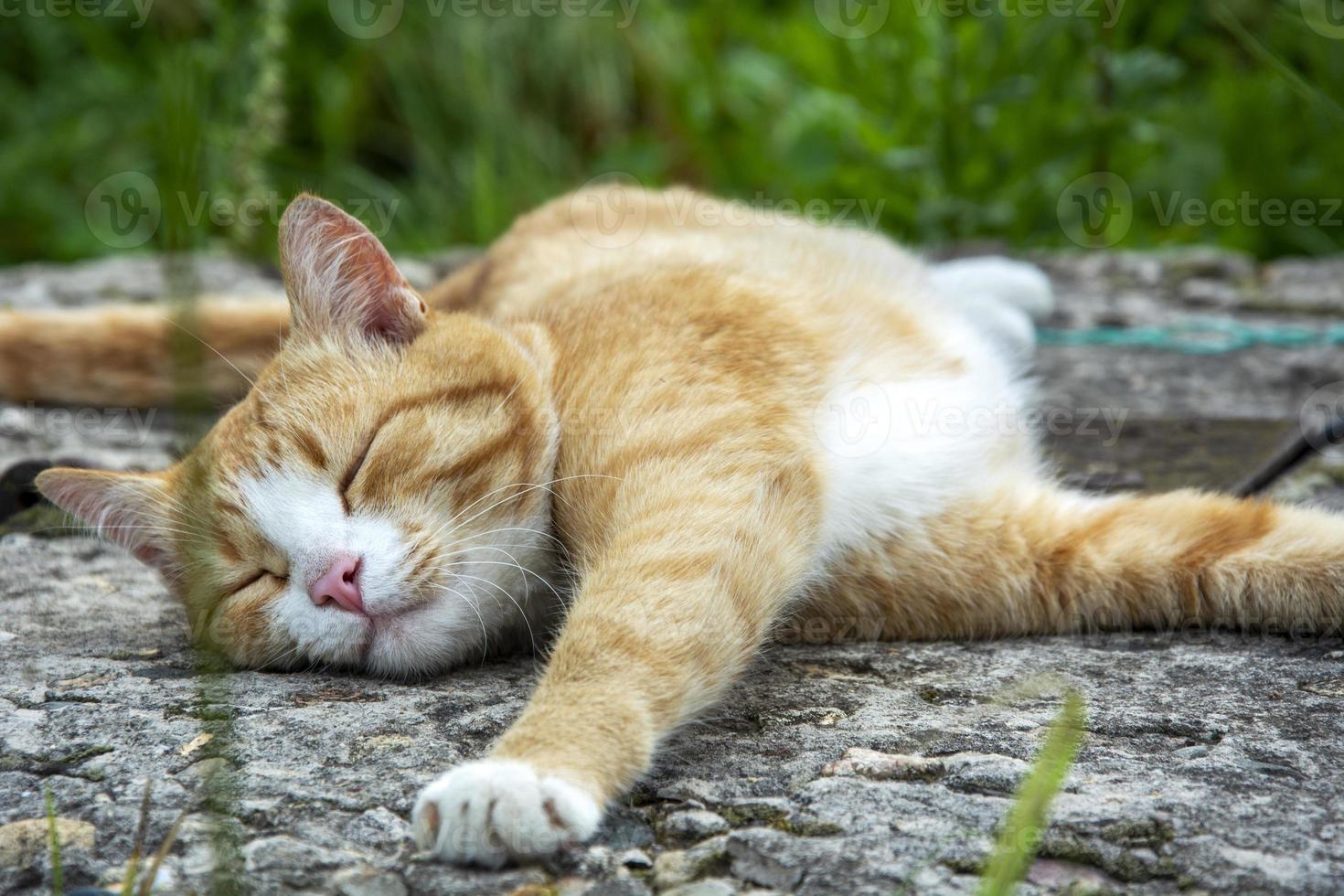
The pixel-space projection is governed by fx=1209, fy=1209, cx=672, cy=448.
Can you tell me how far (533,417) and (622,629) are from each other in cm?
56

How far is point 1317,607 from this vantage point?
2.01 metres

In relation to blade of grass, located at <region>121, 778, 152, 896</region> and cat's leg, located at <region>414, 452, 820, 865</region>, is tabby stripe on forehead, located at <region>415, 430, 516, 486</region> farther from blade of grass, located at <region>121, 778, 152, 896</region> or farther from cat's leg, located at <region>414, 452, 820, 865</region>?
blade of grass, located at <region>121, 778, 152, 896</region>

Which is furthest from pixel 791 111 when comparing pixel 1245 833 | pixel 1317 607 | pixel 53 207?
pixel 1245 833

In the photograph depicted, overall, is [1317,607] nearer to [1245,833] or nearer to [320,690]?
[1245,833]

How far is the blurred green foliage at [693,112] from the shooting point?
422 centimetres

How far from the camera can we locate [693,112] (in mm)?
5605

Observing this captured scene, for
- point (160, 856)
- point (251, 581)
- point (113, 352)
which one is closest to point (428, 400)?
point (251, 581)

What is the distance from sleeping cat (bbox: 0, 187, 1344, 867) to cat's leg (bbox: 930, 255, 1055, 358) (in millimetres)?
1057

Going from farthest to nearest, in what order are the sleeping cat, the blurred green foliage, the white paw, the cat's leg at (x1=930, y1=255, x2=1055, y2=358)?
the blurred green foliage, the white paw, the cat's leg at (x1=930, y1=255, x2=1055, y2=358), the sleeping cat

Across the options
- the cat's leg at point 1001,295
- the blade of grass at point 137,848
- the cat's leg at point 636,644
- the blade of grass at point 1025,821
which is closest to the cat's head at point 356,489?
the cat's leg at point 636,644

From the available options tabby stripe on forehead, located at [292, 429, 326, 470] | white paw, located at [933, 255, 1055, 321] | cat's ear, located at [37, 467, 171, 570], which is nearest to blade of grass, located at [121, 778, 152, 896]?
tabby stripe on forehead, located at [292, 429, 326, 470]

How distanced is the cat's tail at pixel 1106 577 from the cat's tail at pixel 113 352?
6.01ft

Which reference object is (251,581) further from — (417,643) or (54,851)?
(54,851)

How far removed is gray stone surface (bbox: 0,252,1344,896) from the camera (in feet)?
4.32
